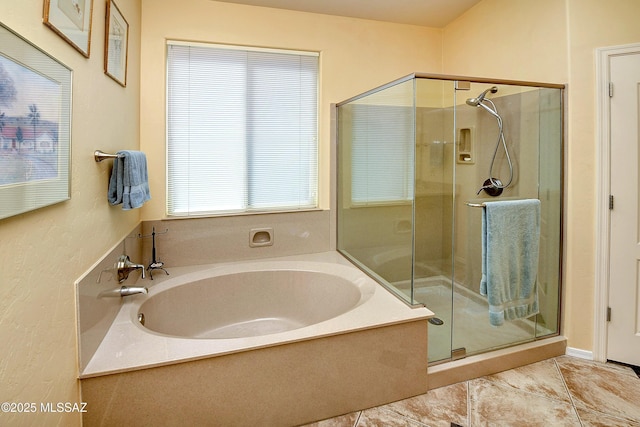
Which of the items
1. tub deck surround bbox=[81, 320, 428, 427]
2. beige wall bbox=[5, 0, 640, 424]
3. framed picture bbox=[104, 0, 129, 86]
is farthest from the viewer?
framed picture bbox=[104, 0, 129, 86]

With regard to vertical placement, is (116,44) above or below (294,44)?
below

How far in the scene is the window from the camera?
97.5 inches

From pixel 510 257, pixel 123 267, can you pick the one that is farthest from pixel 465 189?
pixel 123 267

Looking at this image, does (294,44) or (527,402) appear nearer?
(527,402)

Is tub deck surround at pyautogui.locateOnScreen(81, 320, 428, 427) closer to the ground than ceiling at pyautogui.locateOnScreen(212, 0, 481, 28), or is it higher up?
closer to the ground

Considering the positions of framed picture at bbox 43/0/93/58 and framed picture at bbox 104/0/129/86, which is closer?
framed picture at bbox 43/0/93/58

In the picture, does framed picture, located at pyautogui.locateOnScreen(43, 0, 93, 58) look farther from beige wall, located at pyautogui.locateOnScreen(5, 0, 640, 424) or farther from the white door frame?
the white door frame

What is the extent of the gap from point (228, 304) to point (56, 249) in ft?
4.76

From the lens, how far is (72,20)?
1.21 m

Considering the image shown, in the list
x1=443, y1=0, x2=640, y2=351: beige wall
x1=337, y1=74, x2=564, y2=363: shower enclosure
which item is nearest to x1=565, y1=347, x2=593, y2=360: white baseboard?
x1=443, y1=0, x2=640, y2=351: beige wall

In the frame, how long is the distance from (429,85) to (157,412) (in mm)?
2102

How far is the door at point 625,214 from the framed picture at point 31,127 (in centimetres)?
273

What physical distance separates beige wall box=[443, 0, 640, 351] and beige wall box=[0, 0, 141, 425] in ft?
8.38

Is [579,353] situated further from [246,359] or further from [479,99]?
[246,359]
